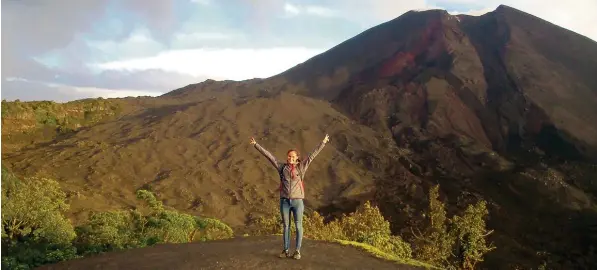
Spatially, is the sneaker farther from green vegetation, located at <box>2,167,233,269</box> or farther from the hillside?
the hillside

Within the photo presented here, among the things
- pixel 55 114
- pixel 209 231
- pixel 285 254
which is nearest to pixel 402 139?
pixel 55 114

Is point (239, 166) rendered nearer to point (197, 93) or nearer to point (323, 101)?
point (323, 101)

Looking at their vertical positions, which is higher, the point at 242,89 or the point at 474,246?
the point at 242,89

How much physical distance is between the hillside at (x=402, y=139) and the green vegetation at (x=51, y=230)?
7612 millimetres

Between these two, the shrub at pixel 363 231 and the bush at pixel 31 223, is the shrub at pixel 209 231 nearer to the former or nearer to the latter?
the shrub at pixel 363 231

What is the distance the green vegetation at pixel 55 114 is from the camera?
57438 mm

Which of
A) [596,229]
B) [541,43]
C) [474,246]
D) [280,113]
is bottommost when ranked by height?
[596,229]

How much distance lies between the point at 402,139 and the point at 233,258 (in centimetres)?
5551

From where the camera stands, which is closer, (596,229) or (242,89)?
(596,229)

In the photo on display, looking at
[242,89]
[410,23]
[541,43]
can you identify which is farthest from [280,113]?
[541,43]

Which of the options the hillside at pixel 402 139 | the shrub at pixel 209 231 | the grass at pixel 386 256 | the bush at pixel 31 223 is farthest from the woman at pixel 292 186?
the hillside at pixel 402 139

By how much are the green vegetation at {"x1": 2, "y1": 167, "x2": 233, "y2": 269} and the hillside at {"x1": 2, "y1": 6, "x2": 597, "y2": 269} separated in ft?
25.0

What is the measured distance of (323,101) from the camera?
234ft

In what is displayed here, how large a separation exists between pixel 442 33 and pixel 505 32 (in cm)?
956
